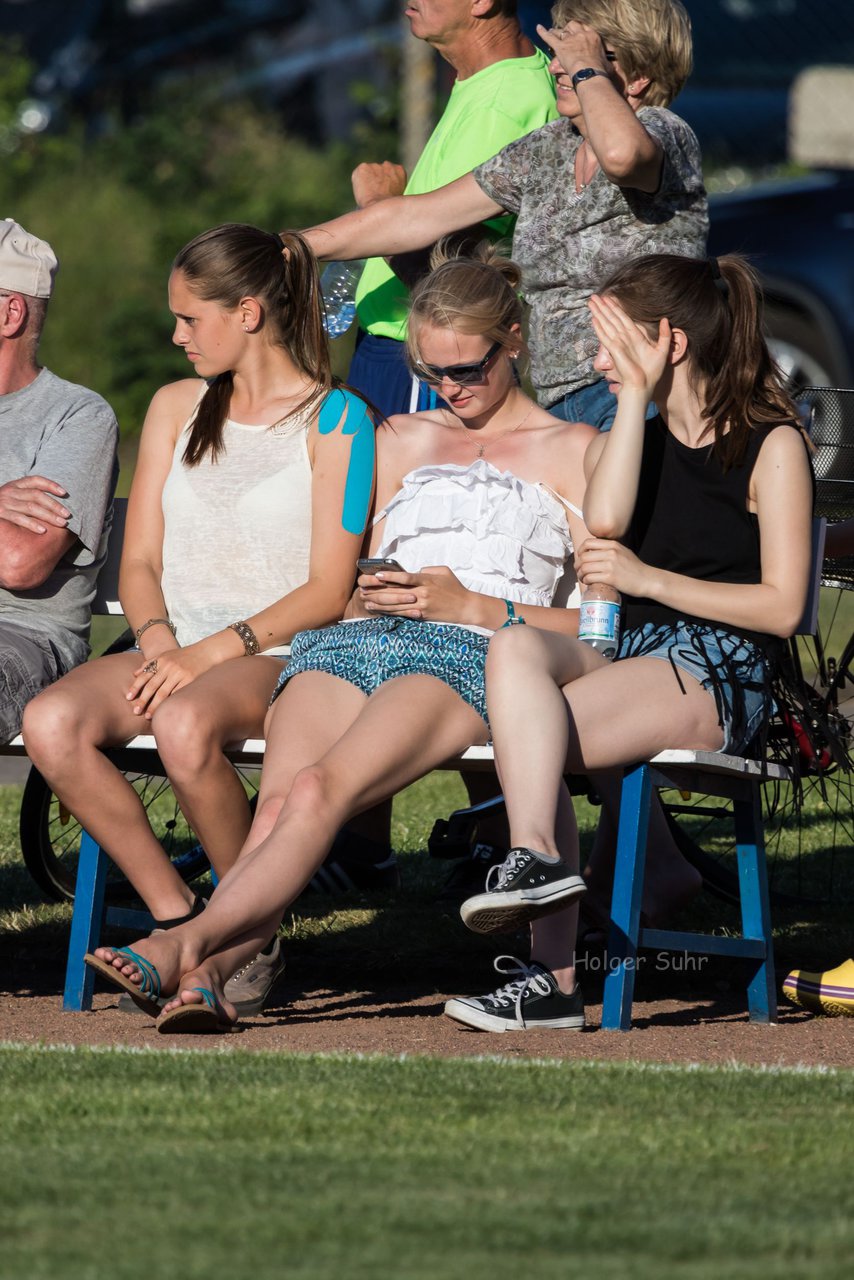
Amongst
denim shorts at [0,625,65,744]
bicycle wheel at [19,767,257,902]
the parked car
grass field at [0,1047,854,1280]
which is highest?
the parked car

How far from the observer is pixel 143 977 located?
392cm

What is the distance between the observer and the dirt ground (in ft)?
13.5

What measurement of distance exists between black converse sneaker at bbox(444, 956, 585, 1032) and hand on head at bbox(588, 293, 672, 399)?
1272 millimetres

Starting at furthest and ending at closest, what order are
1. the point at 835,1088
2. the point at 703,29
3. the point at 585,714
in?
1. the point at 703,29
2. the point at 585,714
3. the point at 835,1088

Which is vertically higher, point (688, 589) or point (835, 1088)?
point (688, 589)

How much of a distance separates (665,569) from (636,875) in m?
0.73

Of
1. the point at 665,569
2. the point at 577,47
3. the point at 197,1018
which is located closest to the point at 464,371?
the point at 665,569

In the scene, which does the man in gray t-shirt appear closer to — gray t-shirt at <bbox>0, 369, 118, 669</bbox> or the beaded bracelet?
gray t-shirt at <bbox>0, 369, 118, 669</bbox>

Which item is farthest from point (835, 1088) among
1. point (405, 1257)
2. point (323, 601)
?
point (323, 601)

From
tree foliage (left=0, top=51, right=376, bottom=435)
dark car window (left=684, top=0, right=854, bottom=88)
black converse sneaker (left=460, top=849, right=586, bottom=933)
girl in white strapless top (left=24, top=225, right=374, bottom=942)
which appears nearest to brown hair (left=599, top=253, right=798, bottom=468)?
girl in white strapless top (left=24, top=225, right=374, bottom=942)

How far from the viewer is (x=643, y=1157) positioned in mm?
3014

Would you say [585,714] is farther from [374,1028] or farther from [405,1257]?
[405,1257]

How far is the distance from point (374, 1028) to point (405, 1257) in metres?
1.94

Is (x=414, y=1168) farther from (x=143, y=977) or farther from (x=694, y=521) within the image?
(x=694, y=521)
